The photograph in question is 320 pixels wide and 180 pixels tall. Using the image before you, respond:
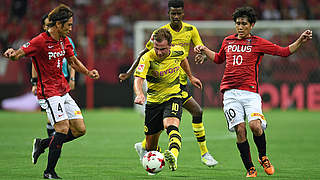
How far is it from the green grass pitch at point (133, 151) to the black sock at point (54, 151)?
0.25 metres

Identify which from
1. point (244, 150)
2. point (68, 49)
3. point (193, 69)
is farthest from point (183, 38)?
point (193, 69)

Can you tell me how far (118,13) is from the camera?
966 inches

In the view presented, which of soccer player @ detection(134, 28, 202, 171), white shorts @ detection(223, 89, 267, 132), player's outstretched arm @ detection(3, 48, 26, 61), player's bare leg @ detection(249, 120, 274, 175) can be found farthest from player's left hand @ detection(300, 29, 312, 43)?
player's outstretched arm @ detection(3, 48, 26, 61)

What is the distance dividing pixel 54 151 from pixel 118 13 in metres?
18.0

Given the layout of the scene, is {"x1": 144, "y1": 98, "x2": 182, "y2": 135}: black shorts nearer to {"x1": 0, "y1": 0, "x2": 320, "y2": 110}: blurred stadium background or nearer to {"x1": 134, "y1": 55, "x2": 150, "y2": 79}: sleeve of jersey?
{"x1": 134, "y1": 55, "x2": 150, "y2": 79}: sleeve of jersey

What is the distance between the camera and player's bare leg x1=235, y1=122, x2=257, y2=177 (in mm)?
7186

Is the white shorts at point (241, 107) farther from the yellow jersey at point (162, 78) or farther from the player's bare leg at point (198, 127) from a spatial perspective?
the player's bare leg at point (198, 127)

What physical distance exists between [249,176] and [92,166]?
7.18 feet

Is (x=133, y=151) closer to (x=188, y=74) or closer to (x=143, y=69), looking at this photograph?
(x=188, y=74)

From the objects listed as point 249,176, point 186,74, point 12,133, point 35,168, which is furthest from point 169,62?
point 12,133

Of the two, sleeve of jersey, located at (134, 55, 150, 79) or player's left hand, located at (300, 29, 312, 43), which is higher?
player's left hand, located at (300, 29, 312, 43)

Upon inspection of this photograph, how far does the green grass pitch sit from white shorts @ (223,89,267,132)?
0.67 m

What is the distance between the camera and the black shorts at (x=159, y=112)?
292 inches

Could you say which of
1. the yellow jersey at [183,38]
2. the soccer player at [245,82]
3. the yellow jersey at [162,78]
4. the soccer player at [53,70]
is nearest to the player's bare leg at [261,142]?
the soccer player at [245,82]
